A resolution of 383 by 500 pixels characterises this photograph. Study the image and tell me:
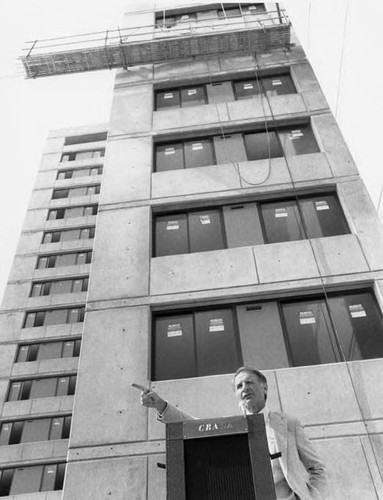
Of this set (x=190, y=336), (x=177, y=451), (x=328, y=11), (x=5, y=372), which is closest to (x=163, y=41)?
(x=328, y=11)

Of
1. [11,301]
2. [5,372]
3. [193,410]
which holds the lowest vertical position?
[193,410]

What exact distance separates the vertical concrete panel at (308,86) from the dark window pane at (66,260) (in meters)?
27.3

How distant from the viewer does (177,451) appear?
3318 millimetres

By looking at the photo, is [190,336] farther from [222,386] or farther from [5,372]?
[5,372]

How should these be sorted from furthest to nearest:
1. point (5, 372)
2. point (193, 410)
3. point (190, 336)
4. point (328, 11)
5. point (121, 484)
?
point (5, 372), point (328, 11), point (190, 336), point (193, 410), point (121, 484)

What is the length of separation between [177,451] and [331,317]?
776 cm

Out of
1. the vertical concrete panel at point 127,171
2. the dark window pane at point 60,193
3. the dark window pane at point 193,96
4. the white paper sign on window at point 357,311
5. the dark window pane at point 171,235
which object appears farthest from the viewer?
the dark window pane at point 60,193

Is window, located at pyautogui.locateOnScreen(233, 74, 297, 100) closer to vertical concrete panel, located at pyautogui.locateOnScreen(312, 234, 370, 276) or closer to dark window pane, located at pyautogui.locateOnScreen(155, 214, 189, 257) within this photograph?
dark window pane, located at pyautogui.locateOnScreen(155, 214, 189, 257)

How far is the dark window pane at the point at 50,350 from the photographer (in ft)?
110

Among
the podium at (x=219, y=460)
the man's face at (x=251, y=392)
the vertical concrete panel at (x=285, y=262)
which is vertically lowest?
the podium at (x=219, y=460)

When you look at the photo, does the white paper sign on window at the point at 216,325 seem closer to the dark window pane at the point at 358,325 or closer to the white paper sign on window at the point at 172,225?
the dark window pane at the point at 358,325

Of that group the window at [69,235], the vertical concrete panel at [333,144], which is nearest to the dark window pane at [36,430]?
the window at [69,235]

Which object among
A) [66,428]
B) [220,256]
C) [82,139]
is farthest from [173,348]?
[82,139]

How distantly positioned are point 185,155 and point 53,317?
2473 cm
